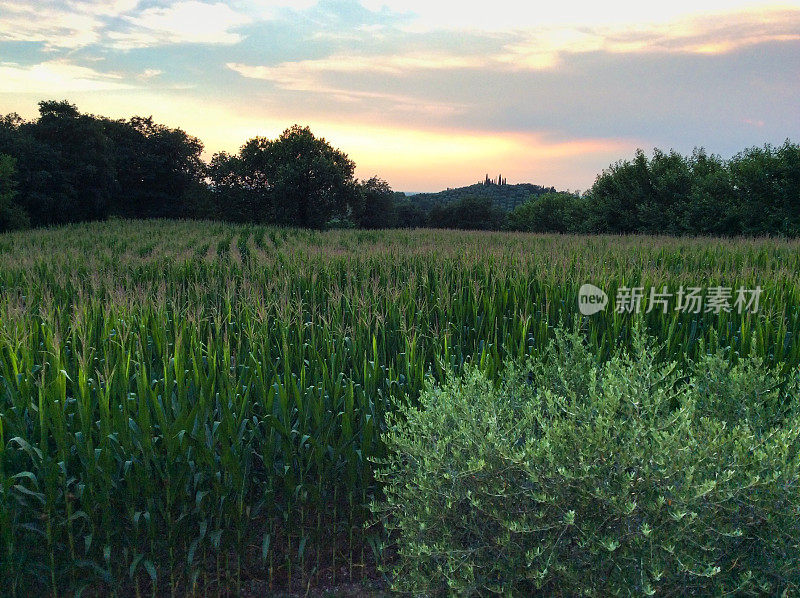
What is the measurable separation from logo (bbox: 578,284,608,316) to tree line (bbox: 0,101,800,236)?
81.2 ft

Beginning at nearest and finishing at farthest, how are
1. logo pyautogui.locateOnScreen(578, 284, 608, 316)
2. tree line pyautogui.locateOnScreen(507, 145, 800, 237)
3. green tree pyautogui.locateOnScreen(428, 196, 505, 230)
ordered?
logo pyautogui.locateOnScreen(578, 284, 608, 316) → tree line pyautogui.locateOnScreen(507, 145, 800, 237) → green tree pyautogui.locateOnScreen(428, 196, 505, 230)

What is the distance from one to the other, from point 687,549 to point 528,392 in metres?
1.30

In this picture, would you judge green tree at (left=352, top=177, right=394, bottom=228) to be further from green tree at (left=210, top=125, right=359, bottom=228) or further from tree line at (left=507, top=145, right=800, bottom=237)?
tree line at (left=507, top=145, right=800, bottom=237)

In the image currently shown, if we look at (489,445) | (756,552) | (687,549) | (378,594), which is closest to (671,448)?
(687,549)

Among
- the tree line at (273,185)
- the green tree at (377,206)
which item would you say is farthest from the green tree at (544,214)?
the green tree at (377,206)

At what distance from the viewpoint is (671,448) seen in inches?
118

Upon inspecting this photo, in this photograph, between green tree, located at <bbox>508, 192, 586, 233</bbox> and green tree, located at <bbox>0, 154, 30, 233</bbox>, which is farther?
green tree, located at <bbox>508, 192, 586, 233</bbox>

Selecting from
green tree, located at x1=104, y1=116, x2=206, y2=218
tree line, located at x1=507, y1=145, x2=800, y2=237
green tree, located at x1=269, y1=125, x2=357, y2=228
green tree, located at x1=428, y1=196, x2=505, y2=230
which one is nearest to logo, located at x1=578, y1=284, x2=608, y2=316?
tree line, located at x1=507, y1=145, x2=800, y2=237

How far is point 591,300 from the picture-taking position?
838 cm

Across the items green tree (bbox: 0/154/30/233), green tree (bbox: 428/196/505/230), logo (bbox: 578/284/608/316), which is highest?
green tree (bbox: 428/196/505/230)

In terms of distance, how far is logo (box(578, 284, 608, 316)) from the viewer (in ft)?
26.6

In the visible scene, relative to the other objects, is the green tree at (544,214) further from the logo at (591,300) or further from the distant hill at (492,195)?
the logo at (591,300)

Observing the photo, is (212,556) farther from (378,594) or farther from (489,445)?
(489,445)

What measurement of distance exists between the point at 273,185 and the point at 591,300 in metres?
40.2
